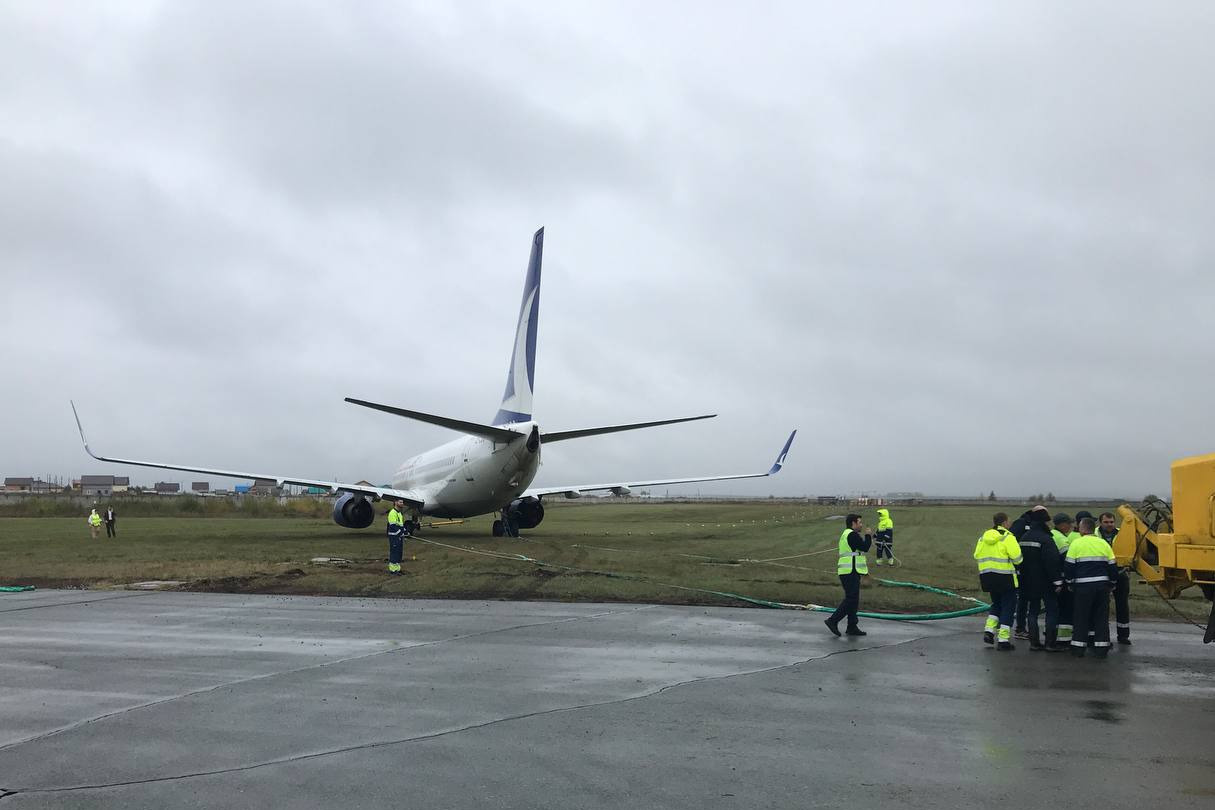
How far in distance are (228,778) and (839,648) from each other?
786cm

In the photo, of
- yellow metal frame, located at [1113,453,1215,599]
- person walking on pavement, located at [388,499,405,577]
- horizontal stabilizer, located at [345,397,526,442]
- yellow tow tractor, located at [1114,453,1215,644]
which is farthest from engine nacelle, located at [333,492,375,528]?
yellow metal frame, located at [1113,453,1215,599]

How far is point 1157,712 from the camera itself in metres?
8.27

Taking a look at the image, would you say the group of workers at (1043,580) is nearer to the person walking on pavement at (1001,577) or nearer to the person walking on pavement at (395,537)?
the person walking on pavement at (1001,577)

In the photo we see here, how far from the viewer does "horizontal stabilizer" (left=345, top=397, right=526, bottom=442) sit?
2202 cm

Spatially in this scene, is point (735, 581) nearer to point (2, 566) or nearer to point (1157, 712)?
point (1157, 712)

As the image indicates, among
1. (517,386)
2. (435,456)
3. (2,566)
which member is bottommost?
(2,566)

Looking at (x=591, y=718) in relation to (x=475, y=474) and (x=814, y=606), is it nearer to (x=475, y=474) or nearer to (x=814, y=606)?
(x=814, y=606)

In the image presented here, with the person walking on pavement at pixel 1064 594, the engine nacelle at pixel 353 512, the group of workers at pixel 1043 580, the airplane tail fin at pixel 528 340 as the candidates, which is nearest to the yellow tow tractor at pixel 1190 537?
the group of workers at pixel 1043 580

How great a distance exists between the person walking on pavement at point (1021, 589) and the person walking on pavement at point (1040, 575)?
26mm

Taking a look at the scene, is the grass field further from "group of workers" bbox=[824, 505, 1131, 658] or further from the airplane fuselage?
"group of workers" bbox=[824, 505, 1131, 658]

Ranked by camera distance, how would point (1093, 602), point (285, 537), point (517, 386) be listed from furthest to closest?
1. point (285, 537)
2. point (517, 386)
3. point (1093, 602)

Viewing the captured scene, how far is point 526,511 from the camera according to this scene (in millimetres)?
39250

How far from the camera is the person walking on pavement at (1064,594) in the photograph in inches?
490

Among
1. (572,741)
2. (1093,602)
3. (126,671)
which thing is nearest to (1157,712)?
(1093,602)
